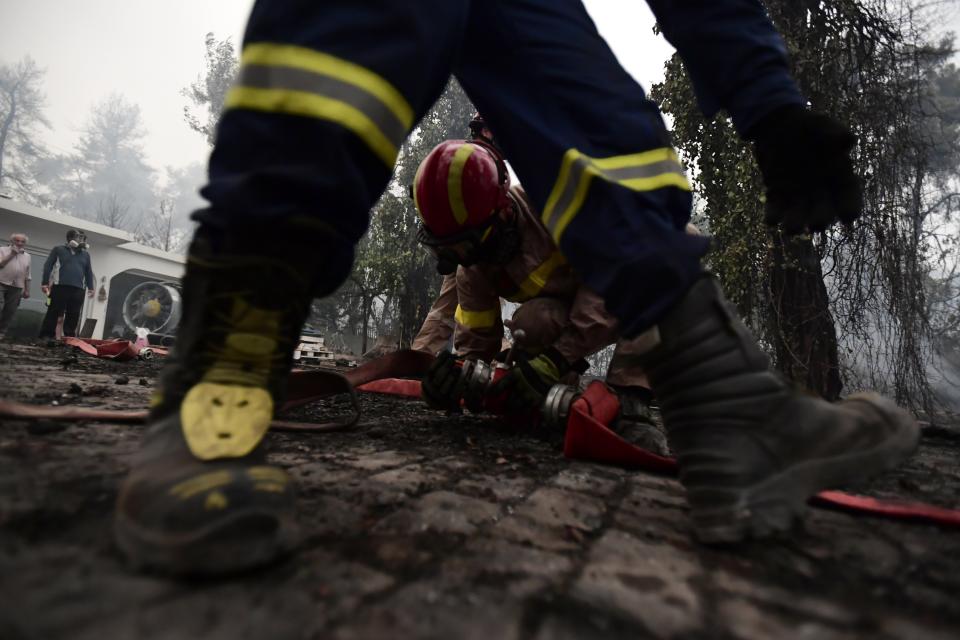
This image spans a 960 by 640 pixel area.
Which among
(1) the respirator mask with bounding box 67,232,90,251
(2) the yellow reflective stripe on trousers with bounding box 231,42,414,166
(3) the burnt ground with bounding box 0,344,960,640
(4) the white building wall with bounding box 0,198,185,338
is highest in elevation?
(4) the white building wall with bounding box 0,198,185,338

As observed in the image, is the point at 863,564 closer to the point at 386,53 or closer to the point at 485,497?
the point at 485,497

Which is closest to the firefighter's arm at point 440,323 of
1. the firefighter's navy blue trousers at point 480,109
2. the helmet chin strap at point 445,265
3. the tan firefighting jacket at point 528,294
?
the tan firefighting jacket at point 528,294

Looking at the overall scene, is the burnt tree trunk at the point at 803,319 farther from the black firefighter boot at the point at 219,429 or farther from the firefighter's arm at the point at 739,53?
the black firefighter boot at the point at 219,429

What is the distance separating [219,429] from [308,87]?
57 centimetres

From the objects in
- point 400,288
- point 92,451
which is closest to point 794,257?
point 92,451

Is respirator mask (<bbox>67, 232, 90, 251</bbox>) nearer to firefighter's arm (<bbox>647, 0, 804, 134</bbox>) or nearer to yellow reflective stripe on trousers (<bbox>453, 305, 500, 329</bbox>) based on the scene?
yellow reflective stripe on trousers (<bbox>453, 305, 500, 329</bbox>)

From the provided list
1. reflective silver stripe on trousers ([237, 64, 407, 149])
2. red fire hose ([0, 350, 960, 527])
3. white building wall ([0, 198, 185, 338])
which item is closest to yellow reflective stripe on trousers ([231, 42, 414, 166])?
reflective silver stripe on trousers ([237, 64, 407, 149])

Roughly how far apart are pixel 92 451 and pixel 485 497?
946mm

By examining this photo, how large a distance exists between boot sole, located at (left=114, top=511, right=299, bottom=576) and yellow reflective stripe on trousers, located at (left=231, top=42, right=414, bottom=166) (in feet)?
2.03

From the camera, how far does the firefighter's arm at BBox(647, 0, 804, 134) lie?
1.20 m

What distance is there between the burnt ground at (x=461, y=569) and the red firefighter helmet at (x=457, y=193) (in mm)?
1565

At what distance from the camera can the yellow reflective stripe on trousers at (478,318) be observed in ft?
10.3

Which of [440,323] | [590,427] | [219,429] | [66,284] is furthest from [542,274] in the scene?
[66,284]

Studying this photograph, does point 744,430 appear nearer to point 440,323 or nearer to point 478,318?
point 478,318
